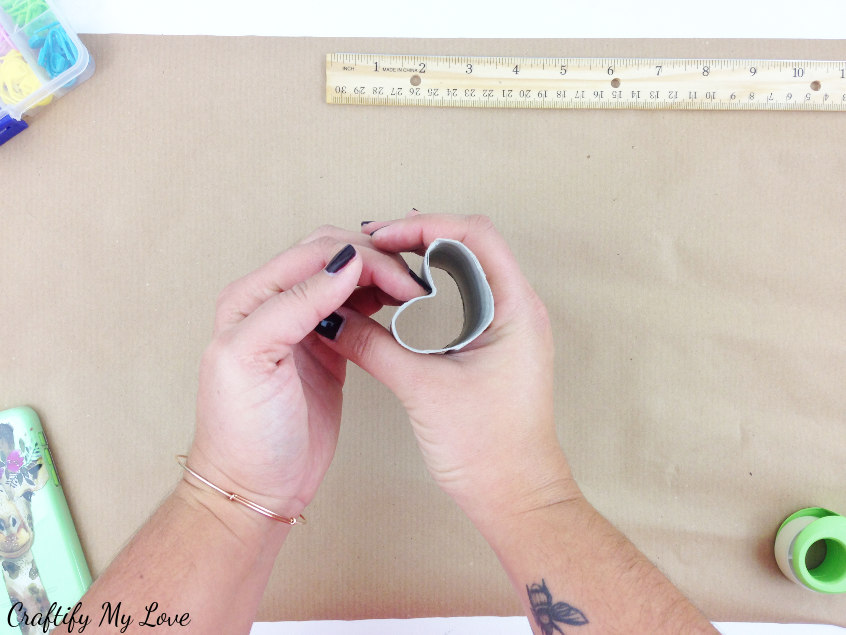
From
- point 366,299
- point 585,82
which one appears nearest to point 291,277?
point 366,299

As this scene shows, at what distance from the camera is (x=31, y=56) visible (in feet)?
3.58

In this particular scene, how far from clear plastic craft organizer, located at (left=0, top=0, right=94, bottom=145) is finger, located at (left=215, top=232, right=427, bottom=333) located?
676 mm

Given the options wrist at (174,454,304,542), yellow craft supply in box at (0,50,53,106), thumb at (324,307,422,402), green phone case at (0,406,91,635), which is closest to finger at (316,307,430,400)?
thumb at (324,307,422,402)

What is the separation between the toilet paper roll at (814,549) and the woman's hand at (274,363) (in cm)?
89

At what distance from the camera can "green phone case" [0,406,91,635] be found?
1.05m

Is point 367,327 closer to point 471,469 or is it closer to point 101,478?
point 471,469

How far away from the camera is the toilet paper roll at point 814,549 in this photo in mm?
1018

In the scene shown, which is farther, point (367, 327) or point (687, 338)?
point (687, 338)

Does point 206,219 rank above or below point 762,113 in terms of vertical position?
below

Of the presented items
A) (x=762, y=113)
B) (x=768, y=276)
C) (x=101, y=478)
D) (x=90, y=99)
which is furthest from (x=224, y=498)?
(x=762, y=113)

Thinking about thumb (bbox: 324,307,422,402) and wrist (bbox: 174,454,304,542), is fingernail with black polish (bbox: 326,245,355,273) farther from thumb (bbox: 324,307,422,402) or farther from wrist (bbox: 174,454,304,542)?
wrist (bbox: 174,454,304,542)

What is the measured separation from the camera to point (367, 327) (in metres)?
0.84

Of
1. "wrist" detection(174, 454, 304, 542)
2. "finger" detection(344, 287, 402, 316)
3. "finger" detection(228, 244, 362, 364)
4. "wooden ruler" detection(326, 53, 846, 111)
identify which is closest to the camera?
"finger" detection(228, 244, 362, 364)

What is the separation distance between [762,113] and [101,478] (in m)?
1.59
